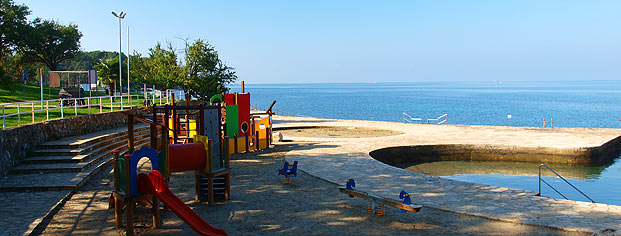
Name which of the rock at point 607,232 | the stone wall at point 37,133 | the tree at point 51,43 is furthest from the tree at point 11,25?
the rock at point 607,232

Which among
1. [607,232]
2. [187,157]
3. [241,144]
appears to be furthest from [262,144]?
[607,232]

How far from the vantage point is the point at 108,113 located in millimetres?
22250

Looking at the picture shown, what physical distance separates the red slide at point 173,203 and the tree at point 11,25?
2097 inches

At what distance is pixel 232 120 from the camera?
752 inches

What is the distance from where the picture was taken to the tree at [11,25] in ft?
174

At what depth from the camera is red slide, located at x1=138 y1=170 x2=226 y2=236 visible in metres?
8.42

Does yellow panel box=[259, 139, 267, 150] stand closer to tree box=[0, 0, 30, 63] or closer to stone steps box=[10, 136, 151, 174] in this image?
stone steps box=[10, 136, 151, 174]

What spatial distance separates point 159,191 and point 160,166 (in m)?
1.79

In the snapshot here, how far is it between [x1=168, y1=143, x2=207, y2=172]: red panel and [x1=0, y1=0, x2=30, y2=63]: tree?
169 feet

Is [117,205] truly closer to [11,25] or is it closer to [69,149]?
[69,149]

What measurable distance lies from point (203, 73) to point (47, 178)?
31992mm

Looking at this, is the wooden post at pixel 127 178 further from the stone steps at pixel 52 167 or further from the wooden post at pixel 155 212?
the stone steps at pixel 52 167

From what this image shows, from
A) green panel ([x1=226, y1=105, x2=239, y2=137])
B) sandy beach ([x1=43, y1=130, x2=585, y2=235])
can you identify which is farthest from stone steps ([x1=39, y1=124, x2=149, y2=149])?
green panel ([x1=226, y1=105, x2=239, y2=137])

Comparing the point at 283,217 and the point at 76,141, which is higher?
the point at 76,141
